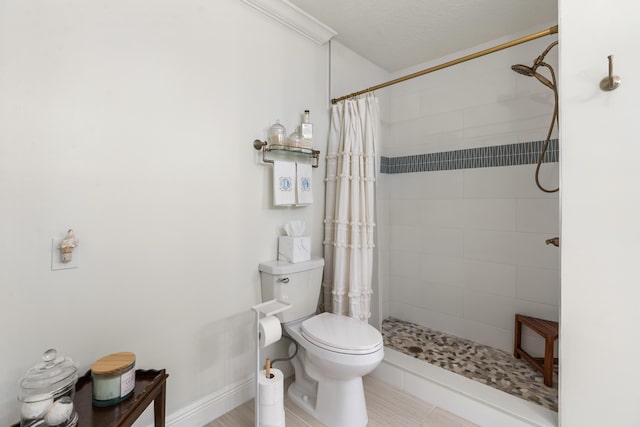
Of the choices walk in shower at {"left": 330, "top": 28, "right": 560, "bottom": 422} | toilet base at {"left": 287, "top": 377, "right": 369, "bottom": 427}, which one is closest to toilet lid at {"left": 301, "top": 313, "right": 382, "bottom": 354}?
toilet base at {"left": 287, "top": 377, "right": 369, "bottom": 427}

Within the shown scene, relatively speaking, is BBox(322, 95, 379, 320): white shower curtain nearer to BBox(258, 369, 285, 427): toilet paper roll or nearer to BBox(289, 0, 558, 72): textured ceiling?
BBox(289, 0, 558, 72): textured ceiling

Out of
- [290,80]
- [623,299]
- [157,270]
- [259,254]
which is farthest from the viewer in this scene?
[290,80]

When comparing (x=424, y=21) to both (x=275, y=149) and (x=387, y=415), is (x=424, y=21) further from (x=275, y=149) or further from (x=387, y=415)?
(x=387, y=415)

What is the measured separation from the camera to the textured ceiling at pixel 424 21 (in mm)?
1824

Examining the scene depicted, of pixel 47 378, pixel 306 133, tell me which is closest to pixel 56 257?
pixel 47 378

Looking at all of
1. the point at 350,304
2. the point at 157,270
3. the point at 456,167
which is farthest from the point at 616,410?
the point at 157,270

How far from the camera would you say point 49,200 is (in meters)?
1.11

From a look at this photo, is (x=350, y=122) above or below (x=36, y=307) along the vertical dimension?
above

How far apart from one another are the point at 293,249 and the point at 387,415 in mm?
1065

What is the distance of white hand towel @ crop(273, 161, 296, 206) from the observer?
1776mm

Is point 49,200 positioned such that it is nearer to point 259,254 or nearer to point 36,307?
point 36,307

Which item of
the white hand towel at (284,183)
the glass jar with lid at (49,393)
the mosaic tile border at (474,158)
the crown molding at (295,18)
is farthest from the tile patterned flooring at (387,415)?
the crown molding at (295,18)

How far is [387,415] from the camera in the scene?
1.63 m

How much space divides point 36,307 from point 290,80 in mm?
1733
